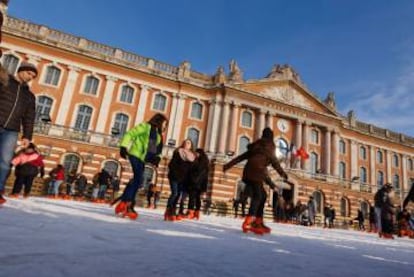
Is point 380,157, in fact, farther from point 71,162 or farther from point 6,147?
point 6,147

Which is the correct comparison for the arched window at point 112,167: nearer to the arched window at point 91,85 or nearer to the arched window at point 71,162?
the arched window at point 71,162

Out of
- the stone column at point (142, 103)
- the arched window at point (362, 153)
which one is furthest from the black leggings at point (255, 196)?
the arched window at point (362, 153)

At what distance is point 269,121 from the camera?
88.6ft

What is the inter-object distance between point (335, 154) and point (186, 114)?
593 inches

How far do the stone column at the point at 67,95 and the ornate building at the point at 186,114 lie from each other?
0.23 feet

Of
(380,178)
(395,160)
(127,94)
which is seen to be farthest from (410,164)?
(127,94)

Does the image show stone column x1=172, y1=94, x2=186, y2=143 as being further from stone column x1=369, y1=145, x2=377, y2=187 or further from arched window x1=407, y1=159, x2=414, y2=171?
arched window x1=407, y1=159, x2=414, y2=171

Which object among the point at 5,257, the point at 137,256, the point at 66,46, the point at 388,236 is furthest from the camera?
the point at 66,46

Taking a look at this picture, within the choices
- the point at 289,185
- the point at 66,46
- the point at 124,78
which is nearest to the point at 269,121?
the point at 289,185

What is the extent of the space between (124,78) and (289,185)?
16.3m

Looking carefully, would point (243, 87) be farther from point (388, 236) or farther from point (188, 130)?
point (388, 236)

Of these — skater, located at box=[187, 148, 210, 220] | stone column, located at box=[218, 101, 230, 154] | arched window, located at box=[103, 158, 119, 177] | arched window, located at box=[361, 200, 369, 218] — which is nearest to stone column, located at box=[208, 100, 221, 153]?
stone column, located at box=[218, 101, 230, 154]

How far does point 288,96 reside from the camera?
28250 mm

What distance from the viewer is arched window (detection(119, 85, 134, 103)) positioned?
946 inches
